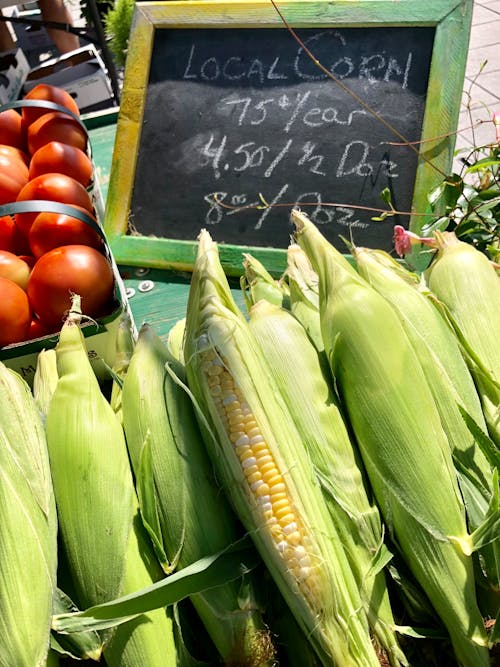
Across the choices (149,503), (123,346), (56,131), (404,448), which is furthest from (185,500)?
(56,131)

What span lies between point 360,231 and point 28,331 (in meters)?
0.90

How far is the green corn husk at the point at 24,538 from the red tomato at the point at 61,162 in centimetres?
94

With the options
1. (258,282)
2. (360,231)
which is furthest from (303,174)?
(258,282)

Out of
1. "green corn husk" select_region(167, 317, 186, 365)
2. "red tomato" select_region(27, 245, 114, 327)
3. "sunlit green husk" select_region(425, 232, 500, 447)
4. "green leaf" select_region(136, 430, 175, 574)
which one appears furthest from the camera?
"red tomato" select_region(27, 245, 114, 327)

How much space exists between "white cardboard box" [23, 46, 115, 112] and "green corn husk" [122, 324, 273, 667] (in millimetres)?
3032

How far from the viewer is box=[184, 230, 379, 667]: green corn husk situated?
2.33ft

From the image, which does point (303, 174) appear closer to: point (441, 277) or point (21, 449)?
point (441, 277)

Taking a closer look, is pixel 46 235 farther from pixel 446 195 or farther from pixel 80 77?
pixel 80 77

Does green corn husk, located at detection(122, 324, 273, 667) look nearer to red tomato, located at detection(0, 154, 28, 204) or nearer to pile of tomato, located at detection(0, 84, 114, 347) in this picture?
pile of tomato, located at detection(0, 84, 114, 347)

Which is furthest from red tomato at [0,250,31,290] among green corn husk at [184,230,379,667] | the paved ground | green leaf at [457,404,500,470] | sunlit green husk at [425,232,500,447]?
the paved ground

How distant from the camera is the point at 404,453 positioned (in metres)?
0.78

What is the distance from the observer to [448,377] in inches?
35.0

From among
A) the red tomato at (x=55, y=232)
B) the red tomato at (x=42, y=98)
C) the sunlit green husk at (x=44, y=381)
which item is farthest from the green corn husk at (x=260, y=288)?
the red tomato at (x=42, y=98)

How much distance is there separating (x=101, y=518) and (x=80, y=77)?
3258 mm
